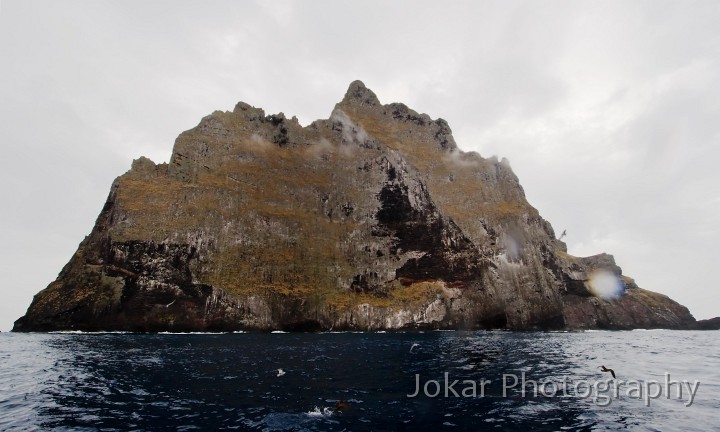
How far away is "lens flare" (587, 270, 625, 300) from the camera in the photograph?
155 meters

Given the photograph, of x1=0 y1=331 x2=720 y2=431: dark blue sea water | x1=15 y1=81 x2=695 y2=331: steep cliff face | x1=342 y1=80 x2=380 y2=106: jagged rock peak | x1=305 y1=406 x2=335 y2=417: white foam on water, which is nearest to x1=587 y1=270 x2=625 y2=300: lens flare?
x1=15 y1=81 x2=695 y2=331: steep cliff face

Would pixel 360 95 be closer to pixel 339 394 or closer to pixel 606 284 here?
pixel 606 284

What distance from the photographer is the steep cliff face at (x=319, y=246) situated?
98.1m

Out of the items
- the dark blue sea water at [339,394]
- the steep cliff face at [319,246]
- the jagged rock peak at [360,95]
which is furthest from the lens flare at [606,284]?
the dark blue sea water at [339,394]

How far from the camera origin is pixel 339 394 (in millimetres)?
25516

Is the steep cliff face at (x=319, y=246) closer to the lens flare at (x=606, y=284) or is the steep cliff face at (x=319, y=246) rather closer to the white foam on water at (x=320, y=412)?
the lens flare at (x=606, y=284)

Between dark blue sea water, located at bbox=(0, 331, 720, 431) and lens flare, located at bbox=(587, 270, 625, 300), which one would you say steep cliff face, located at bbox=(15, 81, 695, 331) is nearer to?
lens flare, located at bbox=(587, 270, 625, 300)

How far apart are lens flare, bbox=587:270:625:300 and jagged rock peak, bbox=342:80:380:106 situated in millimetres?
118768

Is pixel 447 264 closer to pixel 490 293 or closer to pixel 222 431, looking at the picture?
pixel 490 293

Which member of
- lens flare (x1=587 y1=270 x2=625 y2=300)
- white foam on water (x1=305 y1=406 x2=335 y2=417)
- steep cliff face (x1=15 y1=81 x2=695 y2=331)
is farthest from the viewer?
lens flare (x1=587 y1=270 x2=625 y2=300)

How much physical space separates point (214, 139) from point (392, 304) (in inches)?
3230

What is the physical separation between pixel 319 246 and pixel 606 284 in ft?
407

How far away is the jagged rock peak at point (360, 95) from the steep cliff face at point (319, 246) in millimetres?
11415

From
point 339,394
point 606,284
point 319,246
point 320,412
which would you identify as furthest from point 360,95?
point 320,412
